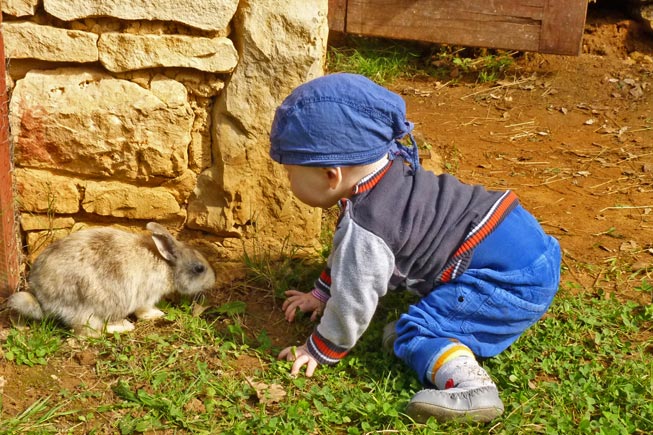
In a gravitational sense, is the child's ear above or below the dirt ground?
above

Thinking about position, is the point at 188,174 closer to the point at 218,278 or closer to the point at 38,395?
the point at 218,278

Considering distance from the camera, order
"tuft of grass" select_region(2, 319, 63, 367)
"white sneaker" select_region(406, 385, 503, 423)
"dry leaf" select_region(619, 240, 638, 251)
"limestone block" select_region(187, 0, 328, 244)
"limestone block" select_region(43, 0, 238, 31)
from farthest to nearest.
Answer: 1. "dry leaf" select_region(619, 240, 638, 251)
2. "limestone block" select_region(187, 0, 328, 244)
3. "limestone block" select_region(43, 0, 238, 31)
4. "tuft of grass" select_region(2, 319, 63, 367)
5. "white sneaker" select_region(406, 385, 503, 423)

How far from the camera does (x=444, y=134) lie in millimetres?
6539

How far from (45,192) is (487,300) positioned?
234 cm

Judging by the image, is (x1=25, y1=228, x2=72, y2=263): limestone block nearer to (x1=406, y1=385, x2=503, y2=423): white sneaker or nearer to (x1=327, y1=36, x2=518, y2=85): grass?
(x1=406, y1=385, x2=503, y2=423): white sneaker

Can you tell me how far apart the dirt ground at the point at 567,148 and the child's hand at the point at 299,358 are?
19 cm

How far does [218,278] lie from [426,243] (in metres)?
1.43

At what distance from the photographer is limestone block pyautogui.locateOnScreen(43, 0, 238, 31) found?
3.97 m

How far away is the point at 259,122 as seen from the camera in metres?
4.41

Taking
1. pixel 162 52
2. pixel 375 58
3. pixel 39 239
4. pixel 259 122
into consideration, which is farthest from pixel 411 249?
pixel 375 58

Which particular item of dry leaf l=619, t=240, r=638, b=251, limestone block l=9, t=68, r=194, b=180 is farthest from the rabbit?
dry leaf l=619, t=240, r=638, b=251

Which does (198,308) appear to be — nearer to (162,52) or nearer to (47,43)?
(162,52)

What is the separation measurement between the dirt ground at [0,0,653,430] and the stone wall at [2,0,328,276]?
66 centimetres

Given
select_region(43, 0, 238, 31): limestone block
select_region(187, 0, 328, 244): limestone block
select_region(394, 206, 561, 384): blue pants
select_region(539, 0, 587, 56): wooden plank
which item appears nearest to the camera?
select_region(394, 206, 561, 384): blue pants
